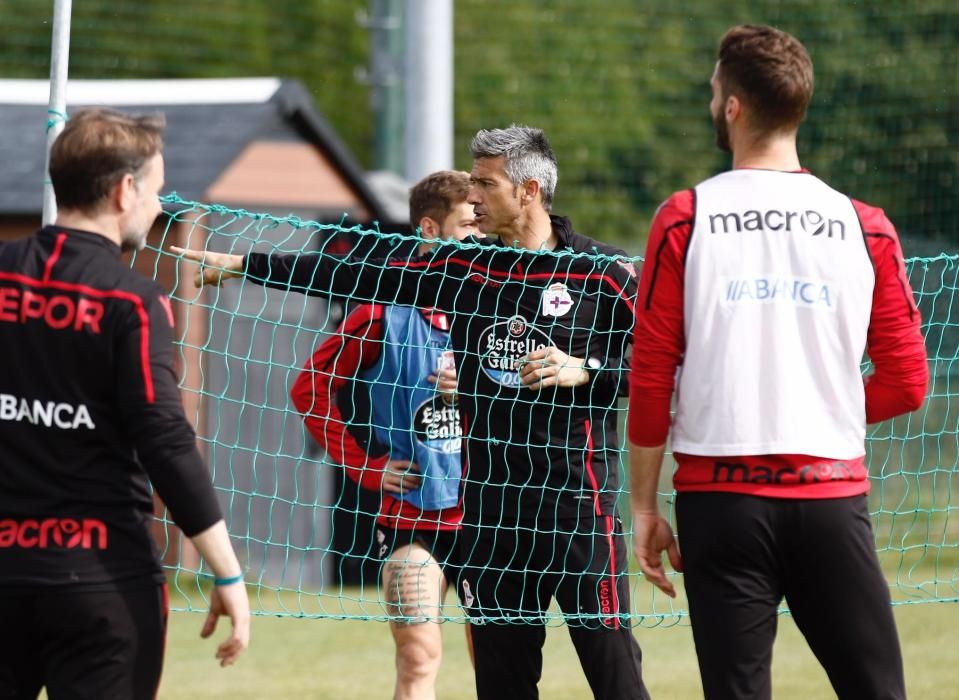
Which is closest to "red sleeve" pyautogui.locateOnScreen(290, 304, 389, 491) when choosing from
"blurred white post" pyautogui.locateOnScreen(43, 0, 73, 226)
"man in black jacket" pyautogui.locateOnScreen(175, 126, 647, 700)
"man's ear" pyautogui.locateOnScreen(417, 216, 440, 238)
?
"man's ear" pyautogui.locateOnScreen(417, 216, 440, 238)

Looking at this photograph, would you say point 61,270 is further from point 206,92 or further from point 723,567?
point 206,92

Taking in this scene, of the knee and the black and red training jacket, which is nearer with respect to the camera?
the black and red training jacket

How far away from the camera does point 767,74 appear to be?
2990mm

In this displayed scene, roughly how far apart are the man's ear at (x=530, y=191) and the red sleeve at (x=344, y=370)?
81 cm

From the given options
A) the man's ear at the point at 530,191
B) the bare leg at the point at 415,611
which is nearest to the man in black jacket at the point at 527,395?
the man's ear at the point at 530,191

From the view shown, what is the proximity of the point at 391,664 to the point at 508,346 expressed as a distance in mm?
3374

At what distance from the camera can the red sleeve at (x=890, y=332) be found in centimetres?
308

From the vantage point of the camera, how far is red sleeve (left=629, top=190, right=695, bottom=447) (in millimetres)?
3016

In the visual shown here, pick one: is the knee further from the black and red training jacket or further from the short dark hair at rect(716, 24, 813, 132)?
the short dark hair at rect(716, 24, 813, 132)

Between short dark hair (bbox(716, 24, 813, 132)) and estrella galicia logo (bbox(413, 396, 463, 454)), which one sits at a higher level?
short dark hair (bbox(716, 24, 813, 132))

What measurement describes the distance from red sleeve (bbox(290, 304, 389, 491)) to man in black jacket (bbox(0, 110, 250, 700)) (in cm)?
207

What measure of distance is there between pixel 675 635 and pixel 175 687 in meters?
2.90

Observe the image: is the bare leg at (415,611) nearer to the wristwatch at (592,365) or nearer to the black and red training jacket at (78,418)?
the wristwatch at (592,365)

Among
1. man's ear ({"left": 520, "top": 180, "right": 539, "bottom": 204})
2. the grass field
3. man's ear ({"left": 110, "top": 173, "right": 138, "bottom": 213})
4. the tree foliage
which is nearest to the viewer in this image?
man's ear ({"left": 110, "top": 173, "right": 138, "bottom": 213})
